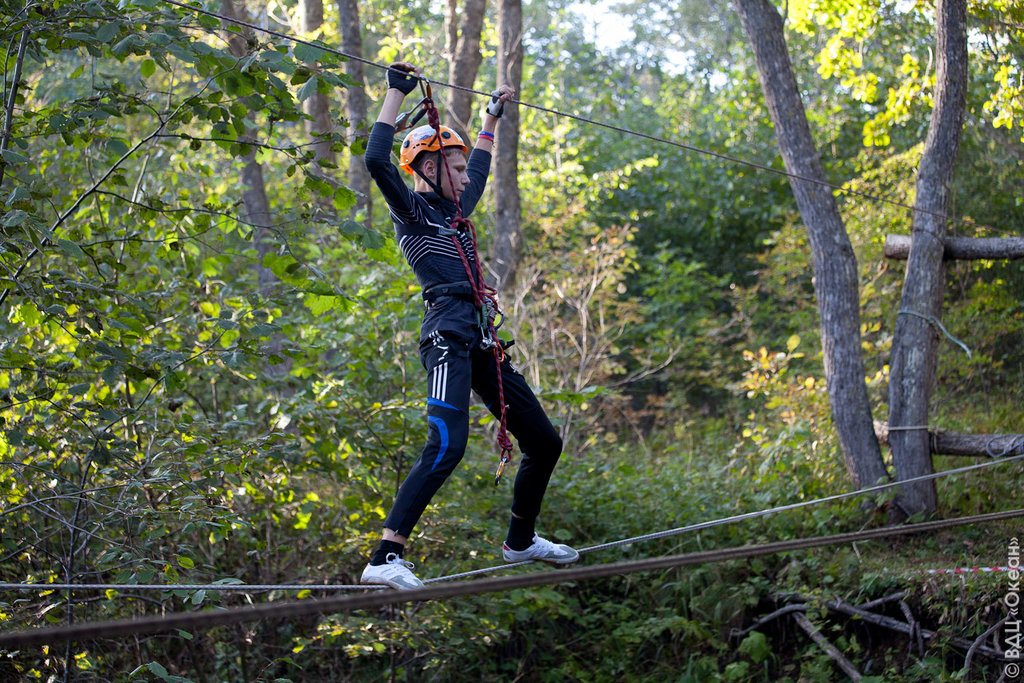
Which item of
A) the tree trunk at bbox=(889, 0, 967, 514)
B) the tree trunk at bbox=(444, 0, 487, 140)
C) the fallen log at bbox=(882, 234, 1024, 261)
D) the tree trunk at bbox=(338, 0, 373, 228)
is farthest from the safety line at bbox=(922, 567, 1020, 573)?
the tree trunk at bbox=(338, 0, 373, 228)

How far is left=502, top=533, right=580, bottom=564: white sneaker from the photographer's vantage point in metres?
3.86

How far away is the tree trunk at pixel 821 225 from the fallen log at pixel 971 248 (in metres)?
0.31

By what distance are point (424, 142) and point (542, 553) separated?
1795 mm

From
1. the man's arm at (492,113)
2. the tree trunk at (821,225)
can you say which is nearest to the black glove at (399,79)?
the man's arm at (492,113)

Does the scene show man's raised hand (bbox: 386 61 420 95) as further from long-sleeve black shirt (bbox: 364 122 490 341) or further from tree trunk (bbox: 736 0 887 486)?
tree trunk (bbox: 736 0 887 486)

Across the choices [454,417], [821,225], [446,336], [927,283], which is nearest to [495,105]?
[446,336]

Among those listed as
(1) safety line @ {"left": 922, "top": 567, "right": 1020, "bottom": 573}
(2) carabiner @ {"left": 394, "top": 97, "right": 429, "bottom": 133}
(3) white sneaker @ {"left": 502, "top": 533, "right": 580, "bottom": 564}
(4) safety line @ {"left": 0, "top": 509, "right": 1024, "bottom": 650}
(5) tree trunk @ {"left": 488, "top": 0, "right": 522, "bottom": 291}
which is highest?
(5) tree trunk @ {"left": 488, "top": 0, "right": 522, "bottom": 291}

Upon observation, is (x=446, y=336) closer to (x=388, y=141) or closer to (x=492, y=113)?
(x=388, y=141)

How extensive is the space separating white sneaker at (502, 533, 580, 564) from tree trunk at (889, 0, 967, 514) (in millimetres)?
3027

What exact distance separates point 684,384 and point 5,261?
28.6ft

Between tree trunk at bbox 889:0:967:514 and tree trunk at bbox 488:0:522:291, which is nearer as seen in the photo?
tree trunk at bbox 889:0:967:514

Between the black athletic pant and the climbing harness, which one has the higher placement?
the climbing harness

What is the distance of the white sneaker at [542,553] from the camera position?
3863 mm

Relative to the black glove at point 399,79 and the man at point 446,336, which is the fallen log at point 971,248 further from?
the black glove at point 399,79
